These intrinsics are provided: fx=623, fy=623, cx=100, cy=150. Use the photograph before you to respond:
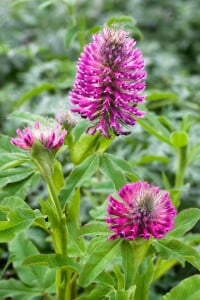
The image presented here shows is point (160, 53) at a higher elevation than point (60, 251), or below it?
higher

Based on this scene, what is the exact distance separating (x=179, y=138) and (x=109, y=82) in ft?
1.31

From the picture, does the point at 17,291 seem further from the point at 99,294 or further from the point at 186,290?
the point at 186,290

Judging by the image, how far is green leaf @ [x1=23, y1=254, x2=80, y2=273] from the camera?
1043mm

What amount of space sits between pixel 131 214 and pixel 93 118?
0.58 feet

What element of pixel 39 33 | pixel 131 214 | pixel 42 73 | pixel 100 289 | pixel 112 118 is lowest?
pixel 100 289

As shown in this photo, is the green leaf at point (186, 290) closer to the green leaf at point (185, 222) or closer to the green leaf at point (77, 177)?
the green leaf at point (185, 222)

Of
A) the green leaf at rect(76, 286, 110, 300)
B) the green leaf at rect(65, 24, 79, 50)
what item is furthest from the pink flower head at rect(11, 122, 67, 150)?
the green leaf at rect(65, 24, 79, 50)

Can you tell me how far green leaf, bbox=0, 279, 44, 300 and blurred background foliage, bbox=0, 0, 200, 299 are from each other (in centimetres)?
27

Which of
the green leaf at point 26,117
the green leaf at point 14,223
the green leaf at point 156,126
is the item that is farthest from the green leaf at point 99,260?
the green leaf at point 156,126

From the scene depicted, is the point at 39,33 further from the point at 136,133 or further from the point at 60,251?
the point at 60,251

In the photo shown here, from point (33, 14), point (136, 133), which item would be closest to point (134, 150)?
point (136, 133)

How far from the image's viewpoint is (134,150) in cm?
211

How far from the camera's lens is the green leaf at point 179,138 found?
138 centimetres

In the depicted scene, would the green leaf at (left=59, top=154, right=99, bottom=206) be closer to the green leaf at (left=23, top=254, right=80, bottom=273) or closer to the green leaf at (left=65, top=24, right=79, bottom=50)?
the green leaf at (left=23, top=254, right=80, bottom=273)
